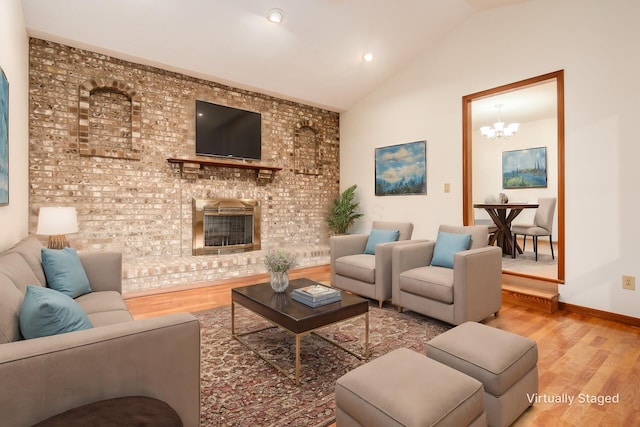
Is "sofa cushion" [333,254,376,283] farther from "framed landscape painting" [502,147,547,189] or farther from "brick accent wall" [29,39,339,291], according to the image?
"framed landscape painting" [502,147,547,189]

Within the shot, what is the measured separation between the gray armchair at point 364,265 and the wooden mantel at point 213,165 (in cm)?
196

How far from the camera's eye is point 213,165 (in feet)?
15.9

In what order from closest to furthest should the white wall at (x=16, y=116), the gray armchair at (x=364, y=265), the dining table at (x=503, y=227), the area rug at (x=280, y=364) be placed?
the area rug at (x=280, y=364)
the white wall at (x=16, y=116)
the gray armchair at (x=364, y=265)
the dining table at (x=503, y=227)

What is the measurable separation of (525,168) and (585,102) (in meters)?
4.28

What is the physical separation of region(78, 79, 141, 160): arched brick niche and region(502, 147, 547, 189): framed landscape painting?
7.30 m

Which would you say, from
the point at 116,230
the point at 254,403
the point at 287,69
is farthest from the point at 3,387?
the point at 287,69

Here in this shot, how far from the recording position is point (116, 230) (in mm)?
4152

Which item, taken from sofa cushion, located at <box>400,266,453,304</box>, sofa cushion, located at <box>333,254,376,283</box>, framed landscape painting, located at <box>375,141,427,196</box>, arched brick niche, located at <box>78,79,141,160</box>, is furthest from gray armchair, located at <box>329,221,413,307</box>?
arched brick niche, located at <box>78,79,141,160</box>

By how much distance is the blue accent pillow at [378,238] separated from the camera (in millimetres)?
3816

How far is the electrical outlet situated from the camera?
300 cm

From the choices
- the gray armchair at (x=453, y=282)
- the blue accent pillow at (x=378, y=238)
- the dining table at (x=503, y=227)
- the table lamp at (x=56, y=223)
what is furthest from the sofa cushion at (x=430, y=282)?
the table lamp at (x=56, y=223)

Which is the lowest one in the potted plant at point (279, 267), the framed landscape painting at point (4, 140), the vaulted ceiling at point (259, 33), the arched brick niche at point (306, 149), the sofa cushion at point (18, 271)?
the potted plant at point (279, 267)

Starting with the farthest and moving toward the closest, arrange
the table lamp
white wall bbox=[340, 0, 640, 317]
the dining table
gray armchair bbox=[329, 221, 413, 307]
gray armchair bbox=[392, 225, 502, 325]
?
the dining table
gray armchair bbox=[329, 221, 413, 307]
white wall bbox=[340, 0, 640, 317]
the table lamp
gray armchair bbox=[392, 225, 502, 325]

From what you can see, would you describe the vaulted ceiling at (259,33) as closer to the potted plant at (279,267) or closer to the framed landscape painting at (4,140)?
the framed landscape painting at (4,140)
